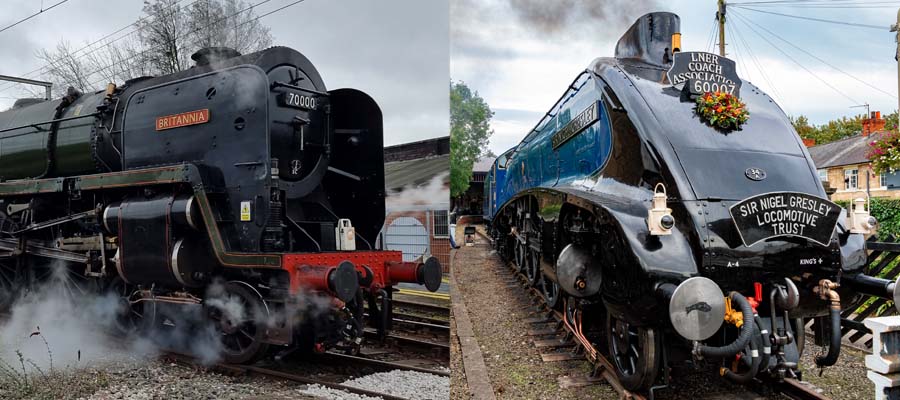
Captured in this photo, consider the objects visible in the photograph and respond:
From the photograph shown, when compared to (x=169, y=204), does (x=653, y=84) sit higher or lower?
higher

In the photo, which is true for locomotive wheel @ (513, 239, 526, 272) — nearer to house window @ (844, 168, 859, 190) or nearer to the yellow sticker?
the yellow sticker

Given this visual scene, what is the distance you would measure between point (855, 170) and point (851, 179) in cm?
21

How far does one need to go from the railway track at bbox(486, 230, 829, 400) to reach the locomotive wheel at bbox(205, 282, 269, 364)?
2434 mm

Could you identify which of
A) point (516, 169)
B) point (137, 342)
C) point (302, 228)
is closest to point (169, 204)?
point (302, 228)

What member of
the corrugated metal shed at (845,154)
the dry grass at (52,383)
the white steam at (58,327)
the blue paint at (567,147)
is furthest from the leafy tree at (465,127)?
the corrugated metal shed at (845,154)

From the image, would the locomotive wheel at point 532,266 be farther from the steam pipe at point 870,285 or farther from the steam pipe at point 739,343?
the steam pipe at point 739,343

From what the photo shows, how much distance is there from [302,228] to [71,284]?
3.38 m

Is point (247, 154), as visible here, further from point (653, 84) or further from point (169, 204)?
point (653, 84)

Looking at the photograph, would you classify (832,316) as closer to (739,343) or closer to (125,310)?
(739,343)

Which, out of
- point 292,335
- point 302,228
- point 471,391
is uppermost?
point 302,228

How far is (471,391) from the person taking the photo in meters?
4.38

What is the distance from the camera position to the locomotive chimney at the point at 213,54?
604 cm

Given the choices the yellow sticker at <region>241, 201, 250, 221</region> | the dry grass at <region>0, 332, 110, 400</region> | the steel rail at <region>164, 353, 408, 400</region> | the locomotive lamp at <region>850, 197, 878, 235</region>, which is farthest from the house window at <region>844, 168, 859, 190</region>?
the dry grass at <region>0, 332, 110, 400</region>

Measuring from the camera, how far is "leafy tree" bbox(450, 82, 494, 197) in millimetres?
4363
